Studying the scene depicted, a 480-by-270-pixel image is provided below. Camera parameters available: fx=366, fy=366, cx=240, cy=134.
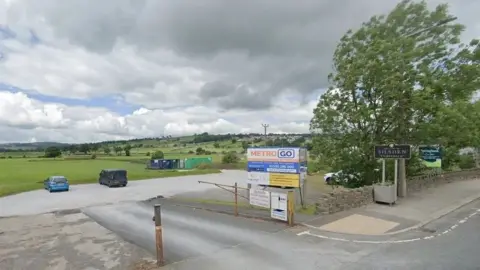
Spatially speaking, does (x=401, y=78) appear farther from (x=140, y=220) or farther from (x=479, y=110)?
(x=140, y=220)

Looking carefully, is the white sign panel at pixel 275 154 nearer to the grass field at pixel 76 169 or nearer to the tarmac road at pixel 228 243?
the tarmac road at pixel 228 243

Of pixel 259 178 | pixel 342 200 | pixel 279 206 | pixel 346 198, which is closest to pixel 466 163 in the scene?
pixel 346 198

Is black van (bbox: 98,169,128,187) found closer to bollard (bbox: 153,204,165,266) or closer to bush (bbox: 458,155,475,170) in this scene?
bollard (bbox: 153,204,165,266)

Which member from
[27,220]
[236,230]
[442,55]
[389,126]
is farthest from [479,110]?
[27,220]

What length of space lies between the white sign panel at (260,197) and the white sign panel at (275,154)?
2.55 meters

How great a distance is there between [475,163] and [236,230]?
36872 mm

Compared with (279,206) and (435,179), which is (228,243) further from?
(435,179)

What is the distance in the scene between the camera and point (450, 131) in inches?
719

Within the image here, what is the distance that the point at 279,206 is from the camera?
12.8m

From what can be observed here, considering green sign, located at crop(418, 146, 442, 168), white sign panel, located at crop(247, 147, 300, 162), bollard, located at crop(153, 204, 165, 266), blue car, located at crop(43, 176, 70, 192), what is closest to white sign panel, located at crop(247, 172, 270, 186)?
white sign panel, located at crop(247, 147, 300, 162)

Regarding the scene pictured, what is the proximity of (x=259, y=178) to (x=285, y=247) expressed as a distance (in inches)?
285

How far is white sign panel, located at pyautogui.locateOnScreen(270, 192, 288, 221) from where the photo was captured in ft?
41.5

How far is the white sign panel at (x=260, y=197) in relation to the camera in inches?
545

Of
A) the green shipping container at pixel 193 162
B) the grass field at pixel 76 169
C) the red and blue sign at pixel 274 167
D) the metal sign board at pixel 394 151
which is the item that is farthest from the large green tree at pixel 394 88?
the green shipping container at pixel 193 162
